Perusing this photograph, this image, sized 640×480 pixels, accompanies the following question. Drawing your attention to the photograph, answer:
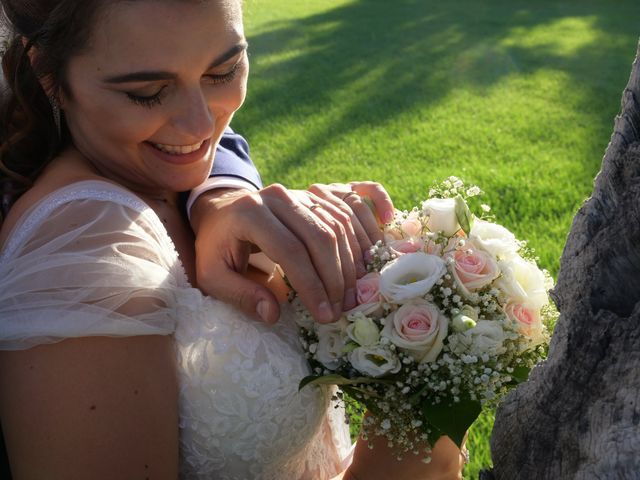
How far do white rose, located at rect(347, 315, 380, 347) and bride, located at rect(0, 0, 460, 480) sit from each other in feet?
0.22

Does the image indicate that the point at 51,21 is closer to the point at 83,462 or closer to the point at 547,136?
the point at 83,462

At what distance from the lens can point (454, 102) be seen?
28.8ft

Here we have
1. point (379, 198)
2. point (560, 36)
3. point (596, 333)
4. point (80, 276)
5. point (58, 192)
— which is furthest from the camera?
point (560, 36)

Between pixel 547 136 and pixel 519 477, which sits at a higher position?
pixel 519 477

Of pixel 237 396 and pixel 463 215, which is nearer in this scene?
pixel 237 396

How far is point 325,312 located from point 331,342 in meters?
0.10

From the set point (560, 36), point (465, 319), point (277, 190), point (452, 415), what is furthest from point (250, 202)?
point (560, 36)

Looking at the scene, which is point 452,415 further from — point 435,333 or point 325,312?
point 325,312

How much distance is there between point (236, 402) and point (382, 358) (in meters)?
0.39

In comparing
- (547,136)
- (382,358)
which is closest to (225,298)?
(382,358)

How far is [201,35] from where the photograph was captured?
212 centimetres

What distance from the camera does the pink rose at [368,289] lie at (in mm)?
2162

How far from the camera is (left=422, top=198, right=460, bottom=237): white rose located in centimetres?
228

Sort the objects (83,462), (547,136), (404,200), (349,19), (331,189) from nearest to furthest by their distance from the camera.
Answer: (83,462) → (331,189) → (404,200) → (547,136) → (349,19)
